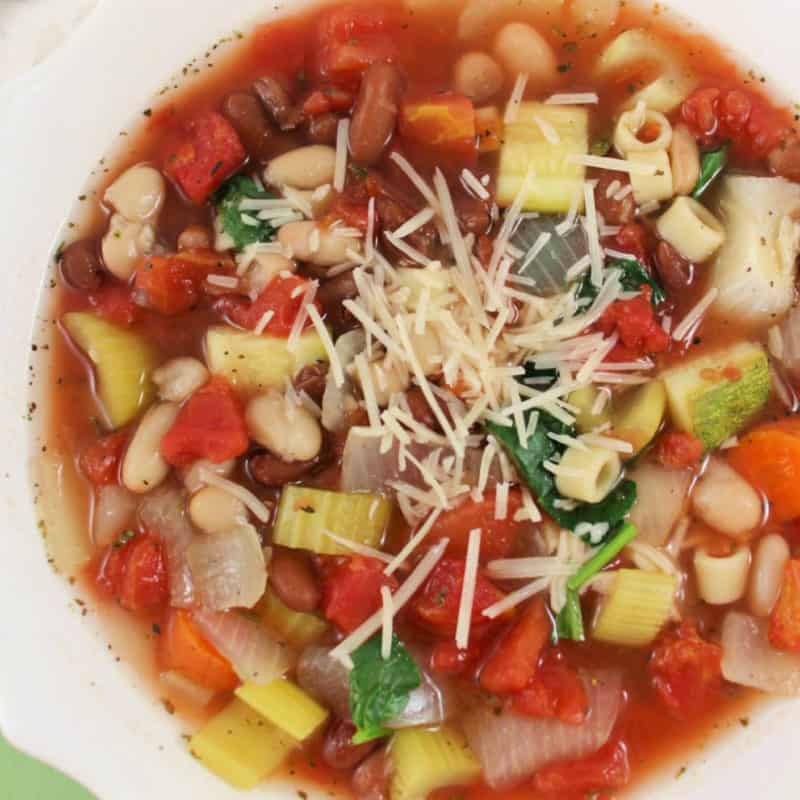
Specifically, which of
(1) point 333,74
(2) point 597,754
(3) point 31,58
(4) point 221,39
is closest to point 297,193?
(1) point 333,74

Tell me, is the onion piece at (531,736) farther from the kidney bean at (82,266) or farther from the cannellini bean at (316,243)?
Answer: the kidney bean at (82,266)

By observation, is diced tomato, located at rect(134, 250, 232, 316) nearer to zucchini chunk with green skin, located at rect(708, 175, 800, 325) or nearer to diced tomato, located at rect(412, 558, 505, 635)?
diced tomato, located at rect(412, 558, 505, 635)

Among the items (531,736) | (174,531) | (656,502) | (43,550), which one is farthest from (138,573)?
(656,502)

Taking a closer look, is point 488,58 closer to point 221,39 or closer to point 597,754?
point 221,39

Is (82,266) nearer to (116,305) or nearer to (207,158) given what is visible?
(116,305)

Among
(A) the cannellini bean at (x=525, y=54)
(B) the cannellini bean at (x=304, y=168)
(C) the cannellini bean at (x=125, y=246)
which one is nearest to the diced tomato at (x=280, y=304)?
(B) the cannellini bean at (x=304, y=168)
